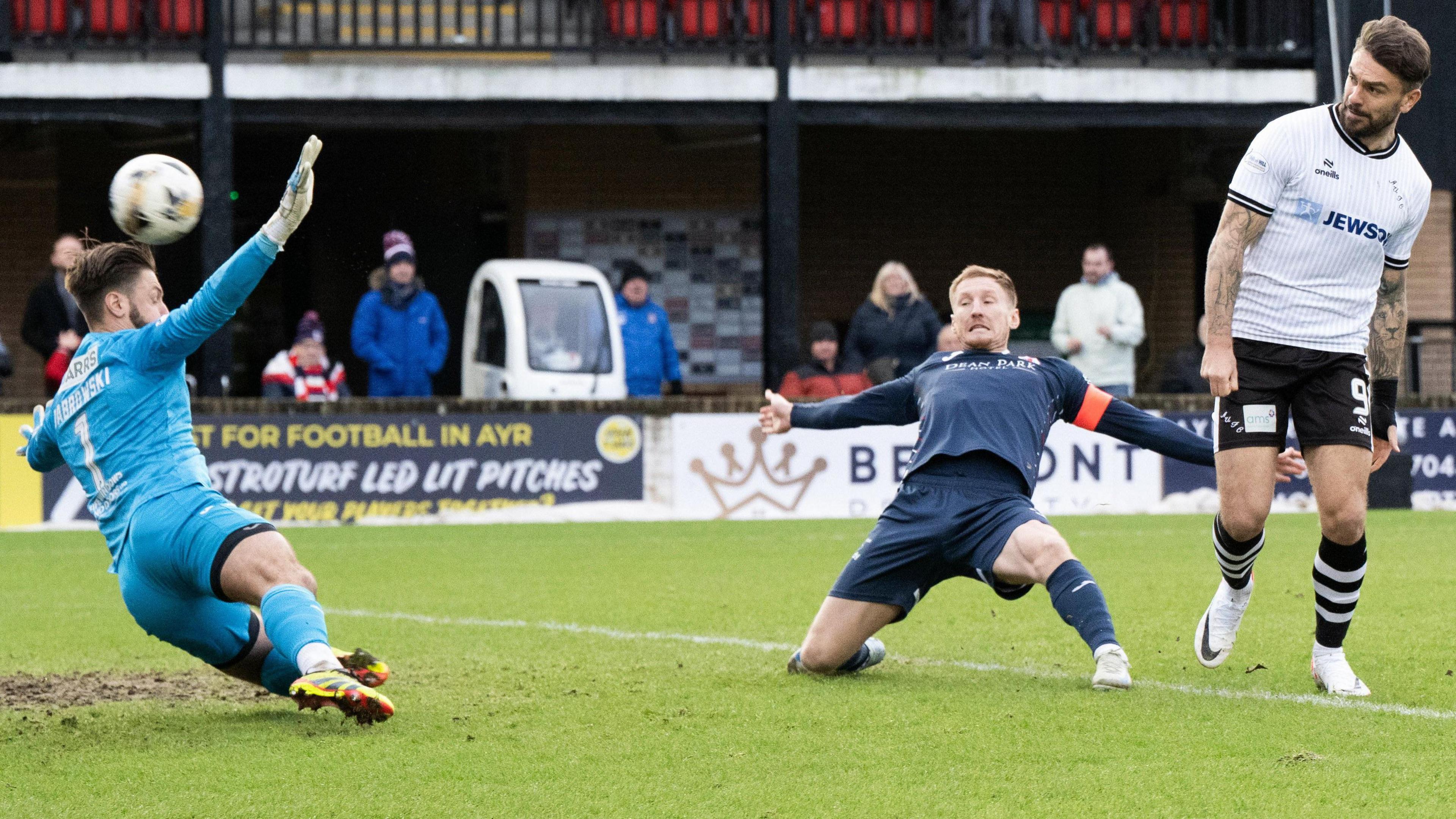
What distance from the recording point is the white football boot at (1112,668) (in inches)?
222

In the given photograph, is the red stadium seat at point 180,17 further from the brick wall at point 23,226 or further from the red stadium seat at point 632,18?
the red stadium seat at point 632,18

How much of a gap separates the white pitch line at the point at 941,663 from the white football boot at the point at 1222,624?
0.73ft

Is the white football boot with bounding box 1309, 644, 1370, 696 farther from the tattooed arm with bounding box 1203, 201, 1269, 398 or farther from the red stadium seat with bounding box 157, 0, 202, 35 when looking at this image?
the red stadium seat with bounding box 157, 0, 202, 35

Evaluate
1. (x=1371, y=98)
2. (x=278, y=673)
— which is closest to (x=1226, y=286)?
(x=1371, y=98)

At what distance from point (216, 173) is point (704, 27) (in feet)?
16.5

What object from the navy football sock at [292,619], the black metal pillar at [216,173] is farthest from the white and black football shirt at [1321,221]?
the black metal pillar at [216,173]

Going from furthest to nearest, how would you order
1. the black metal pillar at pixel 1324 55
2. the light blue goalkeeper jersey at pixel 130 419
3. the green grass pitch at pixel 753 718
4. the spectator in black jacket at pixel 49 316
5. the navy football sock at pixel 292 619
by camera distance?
the black metal pillar at pixel 1324 55
the spectator in black jacket at pixel 49 316
the light blue goalkeeper jersey at pixel 130 419
the navy football sock at pixel 292 619
the green grass pitch at pixel 753 718

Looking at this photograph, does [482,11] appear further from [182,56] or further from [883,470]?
[883,470]

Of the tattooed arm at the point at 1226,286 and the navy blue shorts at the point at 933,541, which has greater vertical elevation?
the tattooed arm at the point at 1226,286

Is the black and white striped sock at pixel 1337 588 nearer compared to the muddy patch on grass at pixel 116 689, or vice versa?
the black and white striped sock at pixel 1337 588

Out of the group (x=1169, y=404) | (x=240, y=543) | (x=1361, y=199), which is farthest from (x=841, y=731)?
(x=1169, y=404)

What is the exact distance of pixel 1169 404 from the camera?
626 inches

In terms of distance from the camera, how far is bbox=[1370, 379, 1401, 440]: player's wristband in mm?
6016

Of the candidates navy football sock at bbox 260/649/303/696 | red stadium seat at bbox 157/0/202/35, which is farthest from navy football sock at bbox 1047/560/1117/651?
red stadium seat at bbox 157/0/202/35
